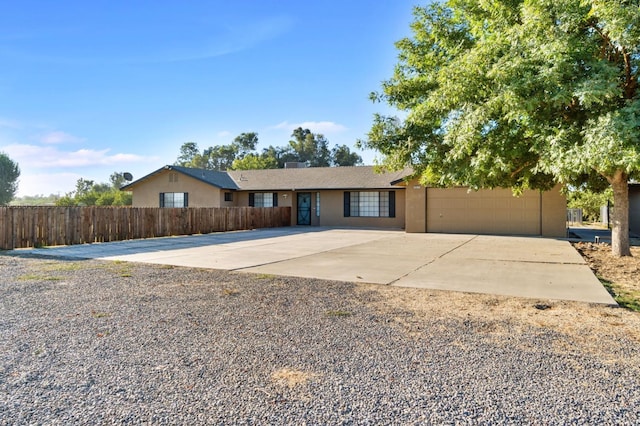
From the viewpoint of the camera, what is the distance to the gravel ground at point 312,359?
258 centimetres

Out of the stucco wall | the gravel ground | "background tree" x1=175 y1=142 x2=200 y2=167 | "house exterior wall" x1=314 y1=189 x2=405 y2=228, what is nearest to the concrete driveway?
the gravel ground

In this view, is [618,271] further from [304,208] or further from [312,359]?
[304,208]

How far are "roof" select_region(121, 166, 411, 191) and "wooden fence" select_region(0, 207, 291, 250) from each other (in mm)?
4360

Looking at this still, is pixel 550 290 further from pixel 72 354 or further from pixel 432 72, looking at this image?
pixel 432 72

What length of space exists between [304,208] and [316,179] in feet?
6.27

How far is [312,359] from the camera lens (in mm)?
3441

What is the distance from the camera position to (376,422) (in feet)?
8.03

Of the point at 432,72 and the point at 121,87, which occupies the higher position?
the point at 121,87

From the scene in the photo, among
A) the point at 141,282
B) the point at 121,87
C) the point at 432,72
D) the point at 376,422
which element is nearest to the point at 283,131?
the point at 121,87

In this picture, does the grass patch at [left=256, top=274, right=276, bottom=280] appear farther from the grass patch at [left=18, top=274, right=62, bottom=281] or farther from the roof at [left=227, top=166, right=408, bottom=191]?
the roof at [left=227, top=166, right=408, bottom=191]

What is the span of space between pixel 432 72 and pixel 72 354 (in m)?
10.9

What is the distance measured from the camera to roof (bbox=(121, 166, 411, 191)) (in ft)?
74.9

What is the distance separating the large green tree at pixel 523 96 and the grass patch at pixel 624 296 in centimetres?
200

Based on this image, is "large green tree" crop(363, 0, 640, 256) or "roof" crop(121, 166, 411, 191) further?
"roof" crop(121, 166, 411, 191)
